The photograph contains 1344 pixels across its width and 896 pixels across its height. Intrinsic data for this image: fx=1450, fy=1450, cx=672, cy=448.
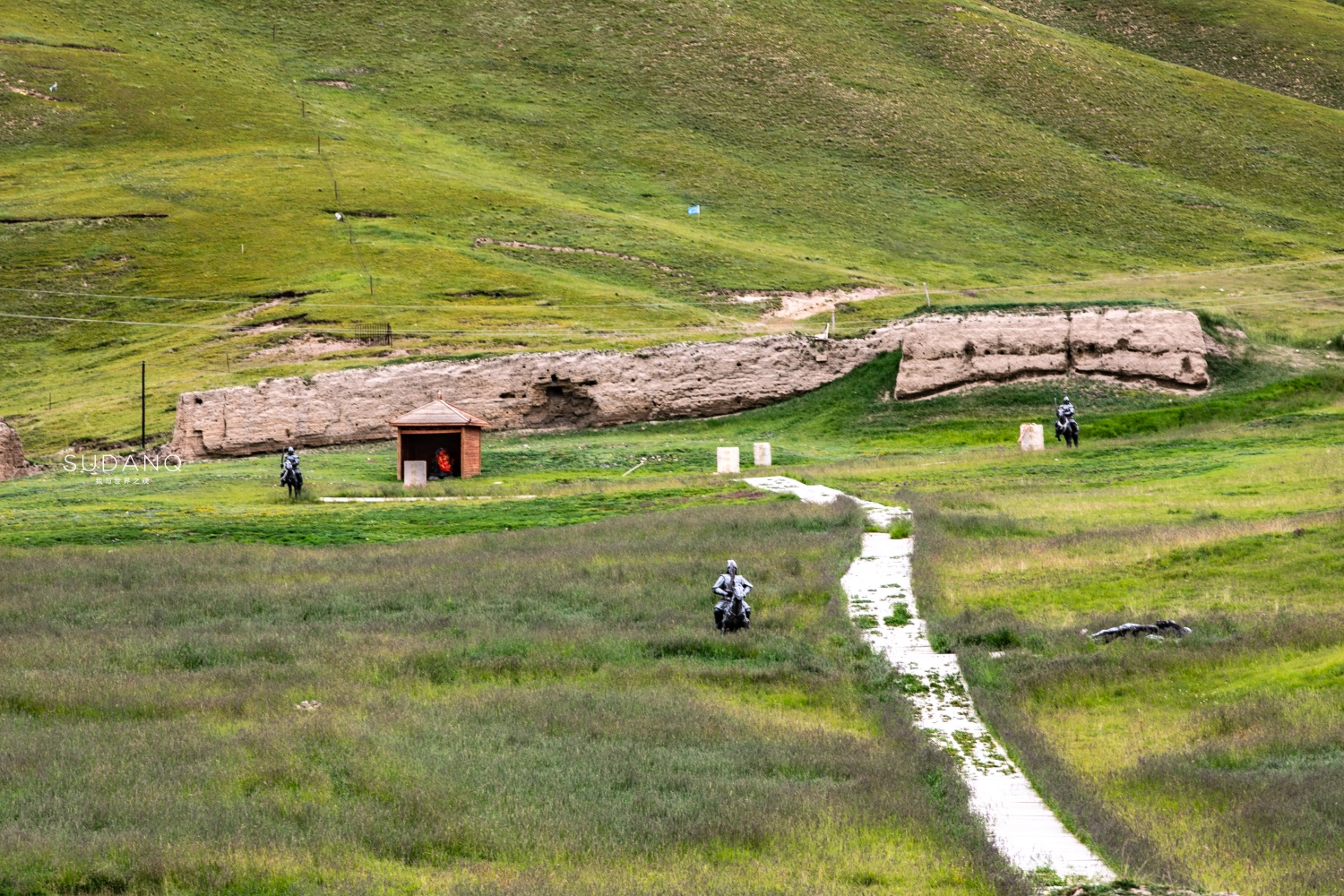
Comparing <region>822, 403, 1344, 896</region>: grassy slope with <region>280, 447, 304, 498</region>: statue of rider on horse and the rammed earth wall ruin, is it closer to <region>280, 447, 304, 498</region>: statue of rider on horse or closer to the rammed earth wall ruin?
the rammed earth wall ruin

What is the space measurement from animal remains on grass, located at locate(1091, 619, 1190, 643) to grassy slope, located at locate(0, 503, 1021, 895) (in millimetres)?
3605

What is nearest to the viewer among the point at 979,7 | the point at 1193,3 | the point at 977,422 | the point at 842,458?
the point at 842,458

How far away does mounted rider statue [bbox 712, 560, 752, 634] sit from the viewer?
22.9 meters

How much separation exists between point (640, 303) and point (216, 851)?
201ft

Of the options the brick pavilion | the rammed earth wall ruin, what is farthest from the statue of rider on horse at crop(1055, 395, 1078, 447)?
the brick pavilion

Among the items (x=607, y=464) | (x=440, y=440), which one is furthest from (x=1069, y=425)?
(x=440, y=440)

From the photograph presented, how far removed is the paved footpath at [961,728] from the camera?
13125mm

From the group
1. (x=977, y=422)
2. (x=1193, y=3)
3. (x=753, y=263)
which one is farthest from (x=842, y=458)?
(x=1193, y=3)

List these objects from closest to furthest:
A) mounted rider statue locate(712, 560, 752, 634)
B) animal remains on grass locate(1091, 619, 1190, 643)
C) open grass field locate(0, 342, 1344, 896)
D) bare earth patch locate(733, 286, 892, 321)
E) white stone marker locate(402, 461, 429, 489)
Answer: open grass field locate(0, 342, 1344, 896)
animal remains on grass locate(1091, 619, 1190, 643)
mounted rider statue locate(712, 560, 752, 634)
white stone marker locate(402, 461, 429, 489)
bare earth patch locate(733, 286, 892, 321)

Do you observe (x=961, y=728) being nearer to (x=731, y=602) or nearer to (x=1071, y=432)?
(x=731, y=602)

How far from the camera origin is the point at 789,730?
17438 mm

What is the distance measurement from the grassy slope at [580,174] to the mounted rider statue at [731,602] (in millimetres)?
38762

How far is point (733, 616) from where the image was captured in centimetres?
2308

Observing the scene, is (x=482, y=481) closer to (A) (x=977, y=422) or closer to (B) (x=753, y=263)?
(A) (x=977, y=422)
